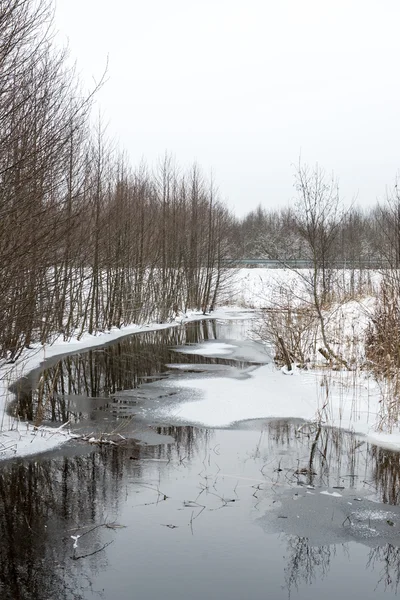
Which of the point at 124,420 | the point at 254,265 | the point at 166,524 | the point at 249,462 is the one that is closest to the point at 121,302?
the point at 124,420

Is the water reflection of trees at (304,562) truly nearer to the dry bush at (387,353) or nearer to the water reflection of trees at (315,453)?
the water reflection of trees at (315,453)

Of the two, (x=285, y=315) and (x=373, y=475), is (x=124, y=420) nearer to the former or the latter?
(x=373, y=475)

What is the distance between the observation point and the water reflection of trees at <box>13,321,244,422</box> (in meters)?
10.4

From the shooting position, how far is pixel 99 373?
46.7 feet

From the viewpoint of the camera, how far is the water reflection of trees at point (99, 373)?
1039 cm

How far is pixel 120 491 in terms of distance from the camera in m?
6.36

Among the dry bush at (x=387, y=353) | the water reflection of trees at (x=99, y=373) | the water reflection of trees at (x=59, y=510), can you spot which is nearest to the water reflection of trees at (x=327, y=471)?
the dry bush at (x=387, y=353)

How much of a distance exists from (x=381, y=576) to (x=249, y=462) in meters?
2.88

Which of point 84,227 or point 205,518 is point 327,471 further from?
point 84,227

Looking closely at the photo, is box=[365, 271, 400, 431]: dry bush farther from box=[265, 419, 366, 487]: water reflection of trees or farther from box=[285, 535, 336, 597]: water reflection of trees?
box=[285, 535, 336, 597]: water reflection of trees


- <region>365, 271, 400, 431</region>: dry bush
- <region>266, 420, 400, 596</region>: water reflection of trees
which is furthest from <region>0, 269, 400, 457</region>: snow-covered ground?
<region>266, 420, 400, 596</region>: water reflection of trees

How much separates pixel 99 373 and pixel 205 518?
350 inches

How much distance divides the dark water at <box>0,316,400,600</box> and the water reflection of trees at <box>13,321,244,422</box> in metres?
2.37

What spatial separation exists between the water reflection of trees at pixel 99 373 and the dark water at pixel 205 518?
237 cm
